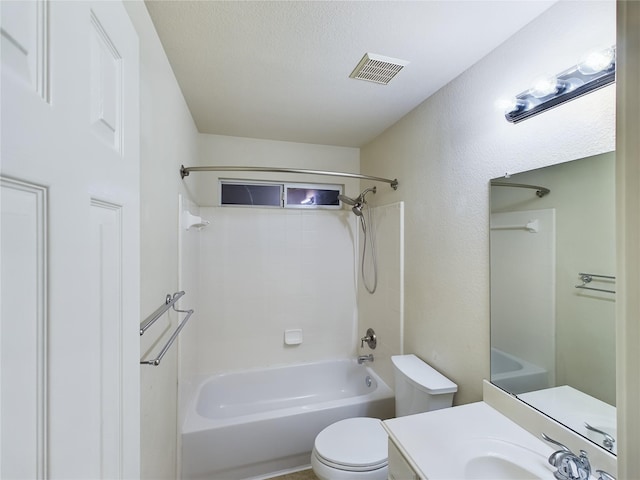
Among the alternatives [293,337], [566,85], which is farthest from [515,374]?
[293,337]

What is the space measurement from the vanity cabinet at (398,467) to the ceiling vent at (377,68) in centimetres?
172

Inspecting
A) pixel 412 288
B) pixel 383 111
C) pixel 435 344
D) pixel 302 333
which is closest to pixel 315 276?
pixel 302 333

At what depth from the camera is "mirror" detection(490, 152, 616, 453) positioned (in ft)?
2.98

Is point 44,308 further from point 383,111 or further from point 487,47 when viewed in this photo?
point 383,111

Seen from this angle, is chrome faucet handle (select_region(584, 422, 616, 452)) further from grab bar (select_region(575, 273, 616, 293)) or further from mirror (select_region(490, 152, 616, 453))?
grab bar (select_region(575, 273, 616, 293))

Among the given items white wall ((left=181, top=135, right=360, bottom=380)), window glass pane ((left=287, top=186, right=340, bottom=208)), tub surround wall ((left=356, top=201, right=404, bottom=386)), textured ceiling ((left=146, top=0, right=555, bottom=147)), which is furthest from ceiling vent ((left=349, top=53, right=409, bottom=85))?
window glass pane ((left=287, top=186, right=340, bottom=208))

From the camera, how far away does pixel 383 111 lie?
1.96 meters

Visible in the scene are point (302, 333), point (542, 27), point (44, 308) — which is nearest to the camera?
point (44, 308)

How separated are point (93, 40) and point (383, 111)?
1.79m

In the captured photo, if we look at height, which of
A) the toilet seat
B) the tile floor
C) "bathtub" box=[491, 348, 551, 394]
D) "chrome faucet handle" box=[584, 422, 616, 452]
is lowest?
the tile floor

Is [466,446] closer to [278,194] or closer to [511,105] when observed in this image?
[511,105]

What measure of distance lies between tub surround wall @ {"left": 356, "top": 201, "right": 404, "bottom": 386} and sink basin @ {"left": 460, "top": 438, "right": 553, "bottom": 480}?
1.02 m

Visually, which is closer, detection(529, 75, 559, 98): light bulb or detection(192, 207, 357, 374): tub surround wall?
detection(529, 75, 559, 98): light bulb

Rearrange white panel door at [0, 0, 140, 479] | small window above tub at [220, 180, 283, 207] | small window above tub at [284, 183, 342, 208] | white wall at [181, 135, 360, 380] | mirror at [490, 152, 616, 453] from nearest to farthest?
white panel door at [0, 0, 140, 479] < mirror at [490, 152, 616, 453] < white wall at [181, 135, 360, 380] < small window above tub at [220, 180, 283, 207] < small window above tub at [284, 183, 342, 208]
